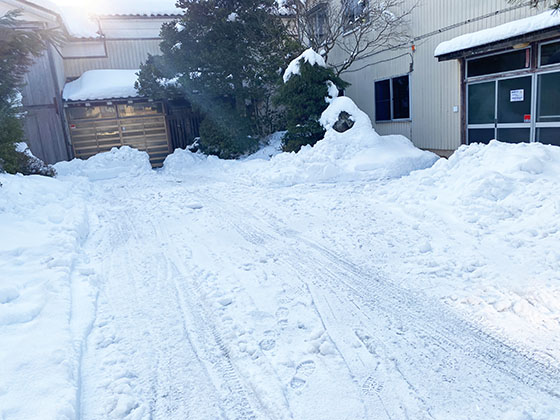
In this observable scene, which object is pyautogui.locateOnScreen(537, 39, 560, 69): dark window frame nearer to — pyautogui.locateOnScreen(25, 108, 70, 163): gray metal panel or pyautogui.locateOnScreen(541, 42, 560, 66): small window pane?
pyautogui.locateOnScreen(541, 42, 560, 66): small window pane

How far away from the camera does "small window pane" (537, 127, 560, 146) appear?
8.77 meters

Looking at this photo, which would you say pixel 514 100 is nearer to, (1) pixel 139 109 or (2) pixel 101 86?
(1) pixel 139 109

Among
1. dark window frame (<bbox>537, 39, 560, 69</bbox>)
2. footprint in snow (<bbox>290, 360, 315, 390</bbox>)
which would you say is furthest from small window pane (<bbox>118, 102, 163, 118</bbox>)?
footprint in snow (<bbox>290, 360, 315, 390</bbox>)

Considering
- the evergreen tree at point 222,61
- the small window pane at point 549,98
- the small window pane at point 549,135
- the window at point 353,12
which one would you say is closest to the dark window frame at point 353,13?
the window at point 353,12

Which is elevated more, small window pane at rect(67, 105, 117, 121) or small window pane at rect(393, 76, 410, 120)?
small window pane at rect(67, 105, 117, 121)

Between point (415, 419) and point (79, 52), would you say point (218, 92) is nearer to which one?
point (79, 52)

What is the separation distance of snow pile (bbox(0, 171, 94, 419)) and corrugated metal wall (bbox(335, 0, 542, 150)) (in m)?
9.72

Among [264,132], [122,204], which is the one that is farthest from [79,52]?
[122,204]

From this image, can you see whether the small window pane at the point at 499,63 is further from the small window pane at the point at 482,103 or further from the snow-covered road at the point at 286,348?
the snow-covered road at the point at 286,348

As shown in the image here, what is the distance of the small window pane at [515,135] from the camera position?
371 inches

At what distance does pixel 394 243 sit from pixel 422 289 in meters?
1.30

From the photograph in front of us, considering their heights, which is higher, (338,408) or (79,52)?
(79,52)

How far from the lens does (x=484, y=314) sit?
341 centimetres

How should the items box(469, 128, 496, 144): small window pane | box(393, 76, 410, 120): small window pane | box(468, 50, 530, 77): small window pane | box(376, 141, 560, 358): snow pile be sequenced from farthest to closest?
box(393, 76, 410, 120): small window pane → box(469, 128, 496, 144): small window pane → box(468, 50, 530, 77): small window pane → box(376, 141, 560, 358): snow pile
